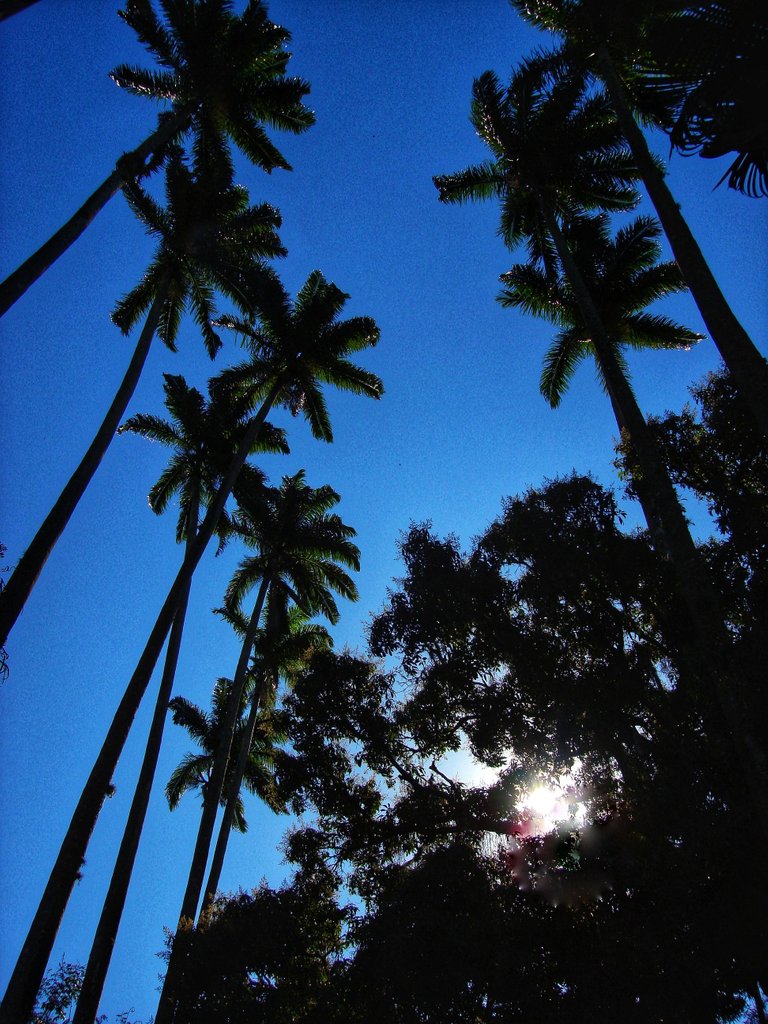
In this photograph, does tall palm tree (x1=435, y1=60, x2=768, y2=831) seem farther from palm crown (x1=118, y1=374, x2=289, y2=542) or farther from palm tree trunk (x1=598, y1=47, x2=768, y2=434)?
Answer: palm crown (x1=118, y1=374, x2=289, y2=542)

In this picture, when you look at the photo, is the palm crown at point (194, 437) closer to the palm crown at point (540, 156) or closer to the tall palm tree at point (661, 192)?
the palm crown at point (540, 156)

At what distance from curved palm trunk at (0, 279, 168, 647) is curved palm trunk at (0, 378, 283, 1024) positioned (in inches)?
156

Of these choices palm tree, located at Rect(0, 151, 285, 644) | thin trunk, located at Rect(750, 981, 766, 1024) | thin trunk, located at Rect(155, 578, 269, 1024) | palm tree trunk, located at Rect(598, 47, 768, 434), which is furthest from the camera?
palm tree, located at Rect(0, 151, 285, 644)

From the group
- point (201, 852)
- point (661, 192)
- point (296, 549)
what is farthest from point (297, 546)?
point (661, 192)

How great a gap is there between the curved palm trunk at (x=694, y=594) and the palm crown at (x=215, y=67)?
14.4 m

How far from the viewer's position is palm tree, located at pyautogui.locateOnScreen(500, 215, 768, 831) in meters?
10.0

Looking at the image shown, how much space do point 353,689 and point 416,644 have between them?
1705mm

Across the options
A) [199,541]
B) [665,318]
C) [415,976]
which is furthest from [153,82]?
[415,976]

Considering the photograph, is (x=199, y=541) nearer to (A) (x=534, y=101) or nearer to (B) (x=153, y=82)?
(B) (x=153, y=82)

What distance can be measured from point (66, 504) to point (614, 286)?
52.3ft

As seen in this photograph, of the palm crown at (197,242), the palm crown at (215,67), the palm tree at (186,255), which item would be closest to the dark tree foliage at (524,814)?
the palm tree at (186,255)

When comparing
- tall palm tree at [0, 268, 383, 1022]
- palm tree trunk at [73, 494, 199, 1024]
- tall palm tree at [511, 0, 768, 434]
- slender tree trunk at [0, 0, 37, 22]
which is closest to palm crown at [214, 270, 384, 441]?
tall palm tree at [0, 268, 383, 1022]

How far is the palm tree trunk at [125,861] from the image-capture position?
11281mm

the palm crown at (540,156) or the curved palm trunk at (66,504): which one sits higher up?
the palm crown at (540,156)
